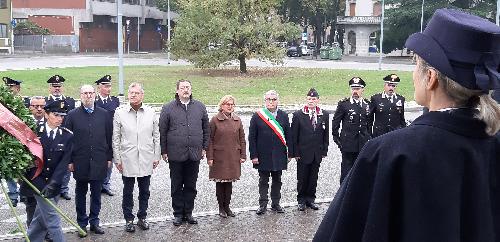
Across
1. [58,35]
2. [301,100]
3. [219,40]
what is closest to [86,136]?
[301,100]

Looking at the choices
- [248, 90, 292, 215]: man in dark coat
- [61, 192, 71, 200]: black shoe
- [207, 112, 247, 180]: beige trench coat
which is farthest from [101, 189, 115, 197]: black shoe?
[248, 90, 292, 215]: man in dark coat

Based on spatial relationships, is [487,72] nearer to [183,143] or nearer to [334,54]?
[183,143]

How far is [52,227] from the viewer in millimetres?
7246

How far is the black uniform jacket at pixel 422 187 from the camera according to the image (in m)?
2.12

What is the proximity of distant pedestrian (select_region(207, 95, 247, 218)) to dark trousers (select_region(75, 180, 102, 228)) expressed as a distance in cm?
174

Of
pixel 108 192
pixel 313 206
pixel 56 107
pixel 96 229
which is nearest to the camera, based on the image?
pixel 56 107

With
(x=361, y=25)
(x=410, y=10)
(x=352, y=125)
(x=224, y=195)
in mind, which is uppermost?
(x=410, y=10)

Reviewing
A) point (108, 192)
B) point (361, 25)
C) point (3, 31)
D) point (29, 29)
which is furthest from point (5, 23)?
point (108, 192)

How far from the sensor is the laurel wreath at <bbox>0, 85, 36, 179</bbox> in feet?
21.1

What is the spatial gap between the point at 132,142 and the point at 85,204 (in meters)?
1.04

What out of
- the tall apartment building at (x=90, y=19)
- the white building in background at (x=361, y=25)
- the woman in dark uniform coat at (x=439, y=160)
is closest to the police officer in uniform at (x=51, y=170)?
the woman in dark uniform coat at (x=439, y=160)

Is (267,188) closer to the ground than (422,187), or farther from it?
closer to the ground

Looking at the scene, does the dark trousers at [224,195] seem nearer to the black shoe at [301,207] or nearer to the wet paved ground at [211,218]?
the wet paved ground at [211,218]

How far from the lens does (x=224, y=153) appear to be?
9.38m
